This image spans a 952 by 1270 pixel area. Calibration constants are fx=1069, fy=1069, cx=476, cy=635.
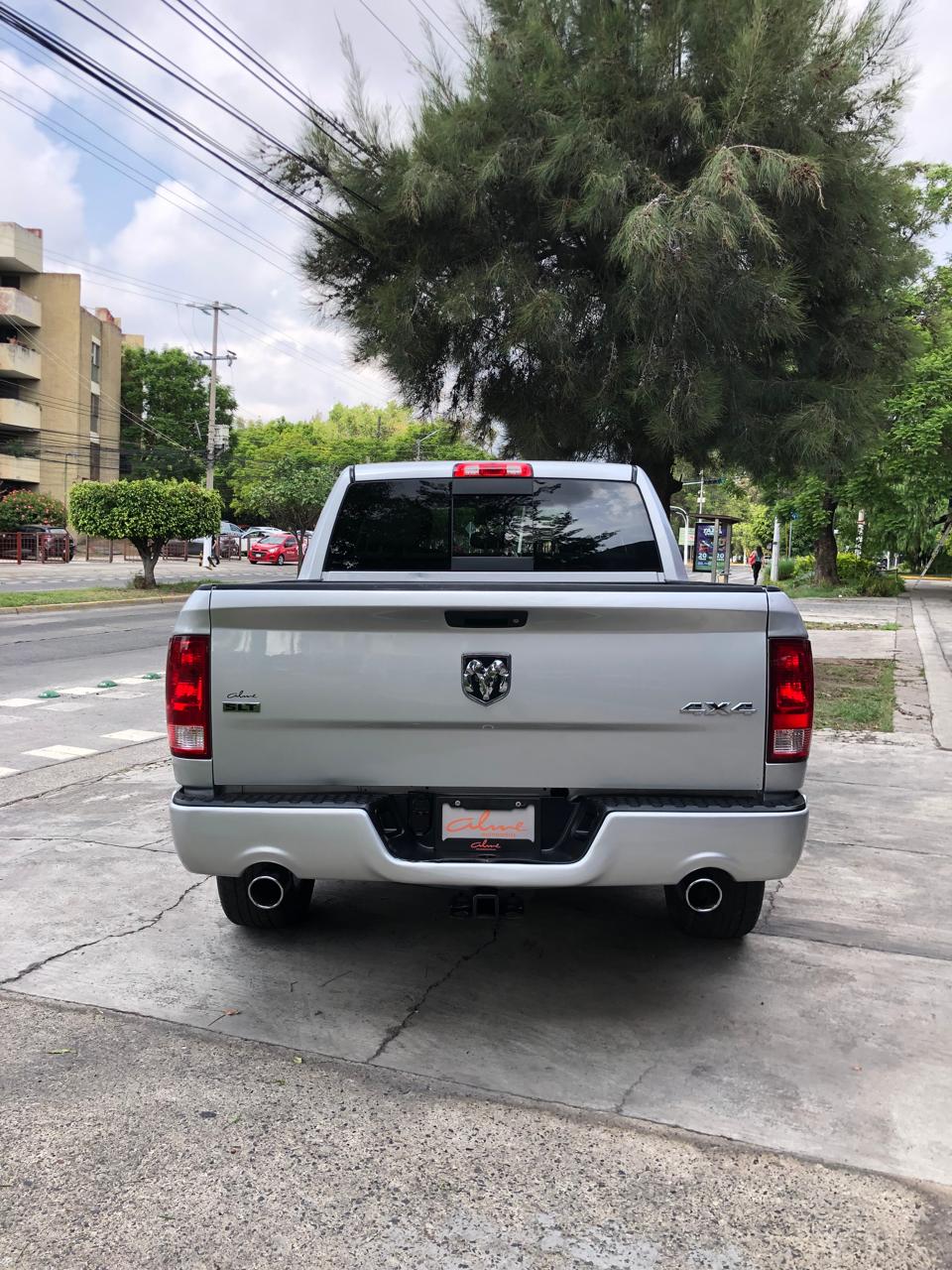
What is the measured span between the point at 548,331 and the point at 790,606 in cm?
755

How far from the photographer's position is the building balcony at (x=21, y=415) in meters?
55.4

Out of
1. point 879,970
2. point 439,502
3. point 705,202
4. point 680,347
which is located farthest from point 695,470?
point 879,970

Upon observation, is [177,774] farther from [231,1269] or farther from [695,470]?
[695,470]

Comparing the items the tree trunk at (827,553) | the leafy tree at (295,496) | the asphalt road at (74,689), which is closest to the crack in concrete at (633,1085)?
the asphalt road at (74,689)

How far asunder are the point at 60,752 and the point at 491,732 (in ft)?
18.3

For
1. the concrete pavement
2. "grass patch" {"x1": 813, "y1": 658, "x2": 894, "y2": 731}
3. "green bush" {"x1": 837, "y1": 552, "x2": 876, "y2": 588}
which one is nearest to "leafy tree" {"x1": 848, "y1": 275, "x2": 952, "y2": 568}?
"green bush" {"x1": 837, "y1": 552, "x2": 876, "y2": 588}

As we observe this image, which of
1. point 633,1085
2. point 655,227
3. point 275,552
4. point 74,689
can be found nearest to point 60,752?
point 74,689

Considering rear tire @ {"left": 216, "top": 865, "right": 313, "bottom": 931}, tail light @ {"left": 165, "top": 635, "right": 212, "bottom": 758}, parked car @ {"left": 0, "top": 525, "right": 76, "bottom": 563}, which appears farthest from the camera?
parked car @ {"left": 0, "top": 525, "right": 76, "bottom": 563}

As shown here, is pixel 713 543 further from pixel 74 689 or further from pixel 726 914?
pixel 726 914

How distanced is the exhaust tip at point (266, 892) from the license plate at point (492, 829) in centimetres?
75

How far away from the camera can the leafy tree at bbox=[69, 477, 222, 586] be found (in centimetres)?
2488

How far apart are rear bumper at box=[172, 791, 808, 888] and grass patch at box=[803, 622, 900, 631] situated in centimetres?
1642

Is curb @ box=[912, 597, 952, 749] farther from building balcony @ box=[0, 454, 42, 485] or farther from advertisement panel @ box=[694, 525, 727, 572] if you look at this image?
building balcony @ box=[0, 454, 42, 485]

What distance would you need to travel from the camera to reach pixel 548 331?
10.4 metres
